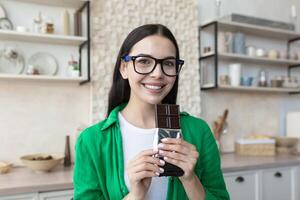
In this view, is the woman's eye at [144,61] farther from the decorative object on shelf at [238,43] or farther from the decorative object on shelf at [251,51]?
the decorative object on shelf at [251,51]

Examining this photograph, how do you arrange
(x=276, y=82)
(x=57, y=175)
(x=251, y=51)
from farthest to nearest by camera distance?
1. (x=276, y=82)
2. (x=251, y=51)
3. (x=57, y=175)

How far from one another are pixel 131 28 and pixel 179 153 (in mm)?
1844

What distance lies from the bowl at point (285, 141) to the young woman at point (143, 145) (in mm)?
2039

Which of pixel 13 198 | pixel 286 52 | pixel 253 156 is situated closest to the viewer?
pixel 13 198

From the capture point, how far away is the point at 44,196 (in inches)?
65.5

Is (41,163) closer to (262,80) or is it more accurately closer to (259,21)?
(262,80)

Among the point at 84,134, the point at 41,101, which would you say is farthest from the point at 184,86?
the point at 84,134

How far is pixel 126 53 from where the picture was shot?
40.1 inches

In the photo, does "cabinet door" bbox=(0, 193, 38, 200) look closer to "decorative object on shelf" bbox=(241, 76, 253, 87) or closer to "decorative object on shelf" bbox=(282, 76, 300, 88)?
"decorative object on shelf" bbox=(241, 76, 253, 87)

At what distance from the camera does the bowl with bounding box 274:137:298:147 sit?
289cm

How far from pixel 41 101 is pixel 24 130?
0.23m

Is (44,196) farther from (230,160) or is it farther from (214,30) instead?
(214,30)

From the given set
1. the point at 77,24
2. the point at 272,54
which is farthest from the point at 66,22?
the point at 272,54

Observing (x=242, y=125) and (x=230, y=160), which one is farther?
(x=242, y=125)
